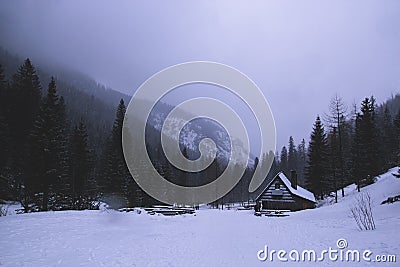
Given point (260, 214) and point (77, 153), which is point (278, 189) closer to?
point (260, 214)

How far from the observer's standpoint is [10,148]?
29.1 meters

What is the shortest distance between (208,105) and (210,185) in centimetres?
3965

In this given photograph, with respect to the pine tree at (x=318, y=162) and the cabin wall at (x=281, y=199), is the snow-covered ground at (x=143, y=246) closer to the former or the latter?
the cabin wall at (x=281, y=199)

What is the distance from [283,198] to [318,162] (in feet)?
24.7

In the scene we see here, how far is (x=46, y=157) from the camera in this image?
83.2 feet

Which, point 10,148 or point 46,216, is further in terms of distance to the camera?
point 10,148

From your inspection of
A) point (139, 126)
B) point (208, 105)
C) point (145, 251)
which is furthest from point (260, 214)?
point (145, 251)

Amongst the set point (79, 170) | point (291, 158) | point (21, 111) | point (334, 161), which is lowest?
point (79, 170)

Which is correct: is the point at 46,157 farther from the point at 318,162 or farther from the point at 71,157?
the point at 318,162

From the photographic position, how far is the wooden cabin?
3700 cm

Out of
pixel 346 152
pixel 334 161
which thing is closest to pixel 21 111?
pixel 334 161

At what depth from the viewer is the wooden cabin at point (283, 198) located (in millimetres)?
37000

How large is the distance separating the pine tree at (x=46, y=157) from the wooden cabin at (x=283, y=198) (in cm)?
2478

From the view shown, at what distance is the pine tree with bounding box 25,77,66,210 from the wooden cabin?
24775 mm
